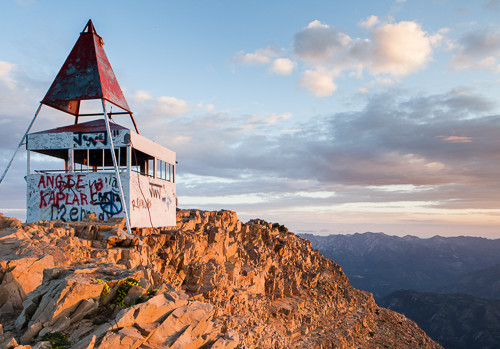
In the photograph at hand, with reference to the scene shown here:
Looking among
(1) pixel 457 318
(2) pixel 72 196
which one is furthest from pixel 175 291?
(1) pixel 457 318

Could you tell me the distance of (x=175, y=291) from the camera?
38.2 feet

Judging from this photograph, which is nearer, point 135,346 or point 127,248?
point 135,346

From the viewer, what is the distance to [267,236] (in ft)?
161

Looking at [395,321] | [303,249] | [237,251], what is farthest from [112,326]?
[395,321]

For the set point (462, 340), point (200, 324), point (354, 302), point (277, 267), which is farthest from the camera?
point (462, 340)

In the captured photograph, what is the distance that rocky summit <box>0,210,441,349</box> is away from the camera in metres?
8.98

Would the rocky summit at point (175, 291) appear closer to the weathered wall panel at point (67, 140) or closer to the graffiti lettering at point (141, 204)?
the graffiti lettering at point (141, 204)

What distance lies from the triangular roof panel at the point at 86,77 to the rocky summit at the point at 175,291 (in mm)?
9567

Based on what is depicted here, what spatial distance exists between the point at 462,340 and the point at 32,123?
183 metres

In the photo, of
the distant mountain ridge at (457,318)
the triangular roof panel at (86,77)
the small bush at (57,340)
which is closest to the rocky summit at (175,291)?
the small bush at (57,340)

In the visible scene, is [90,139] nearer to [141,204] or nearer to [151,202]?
[141,204]

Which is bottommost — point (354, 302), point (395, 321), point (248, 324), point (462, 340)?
point (462, 340)

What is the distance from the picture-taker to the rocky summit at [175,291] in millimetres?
8977

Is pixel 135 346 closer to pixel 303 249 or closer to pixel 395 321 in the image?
pixel 303 249
